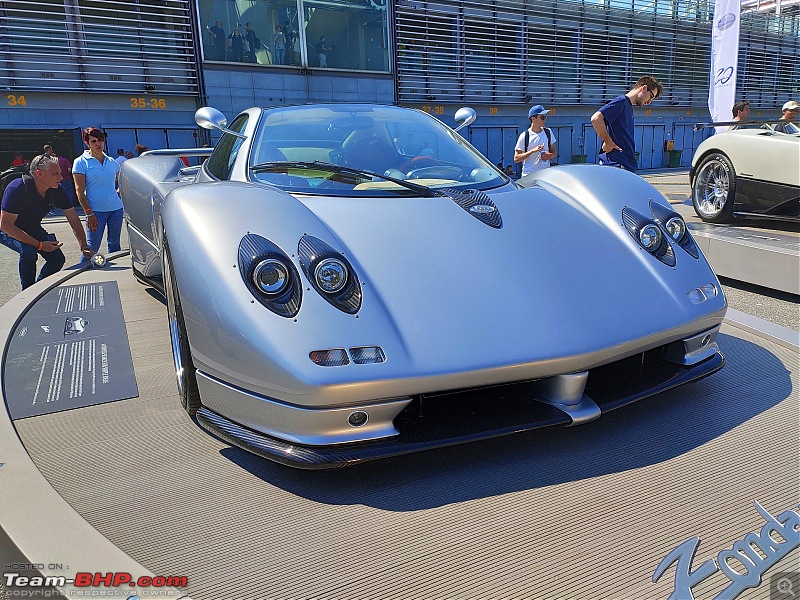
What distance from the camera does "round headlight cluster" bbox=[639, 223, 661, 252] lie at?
2314 mm

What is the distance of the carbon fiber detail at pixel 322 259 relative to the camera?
182 cm

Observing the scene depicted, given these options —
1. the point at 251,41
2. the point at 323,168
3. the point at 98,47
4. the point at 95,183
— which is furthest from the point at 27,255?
the point at 251,41

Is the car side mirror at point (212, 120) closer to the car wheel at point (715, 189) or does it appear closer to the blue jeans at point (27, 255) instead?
the blue jeans at point (27, 255)

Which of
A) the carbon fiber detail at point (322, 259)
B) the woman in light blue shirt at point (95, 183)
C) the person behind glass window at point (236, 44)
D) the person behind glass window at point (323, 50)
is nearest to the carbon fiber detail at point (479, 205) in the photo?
the carbon fiber detail at point (322, 259)

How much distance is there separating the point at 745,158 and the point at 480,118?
1500 centimetres

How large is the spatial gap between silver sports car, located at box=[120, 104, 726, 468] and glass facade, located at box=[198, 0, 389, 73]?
48.7 feet

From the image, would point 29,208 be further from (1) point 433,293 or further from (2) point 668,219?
(2) point 668,219

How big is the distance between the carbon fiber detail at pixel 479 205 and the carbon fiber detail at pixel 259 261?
838 mm

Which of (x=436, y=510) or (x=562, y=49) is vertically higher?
(x=562, y=49)

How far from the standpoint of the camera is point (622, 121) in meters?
5.17

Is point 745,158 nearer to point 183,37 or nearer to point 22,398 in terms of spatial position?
point 22,398

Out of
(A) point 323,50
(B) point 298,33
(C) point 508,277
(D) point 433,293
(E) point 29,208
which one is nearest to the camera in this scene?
(D) point 433,293

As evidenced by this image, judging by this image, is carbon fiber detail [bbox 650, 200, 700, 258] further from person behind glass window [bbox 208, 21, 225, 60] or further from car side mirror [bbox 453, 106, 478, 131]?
person behind glass window [bbox 208, 21, 225, 60]

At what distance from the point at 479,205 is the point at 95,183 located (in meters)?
4.60
